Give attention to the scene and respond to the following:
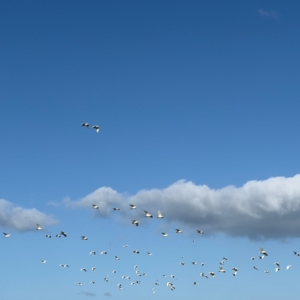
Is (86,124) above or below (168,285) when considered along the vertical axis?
above

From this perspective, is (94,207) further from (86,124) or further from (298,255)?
(298,255)

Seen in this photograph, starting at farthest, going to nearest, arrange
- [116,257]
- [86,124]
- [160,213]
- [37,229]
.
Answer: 1. [116,257]
2. [37,229]
3. [160,213]
4. [86,124]

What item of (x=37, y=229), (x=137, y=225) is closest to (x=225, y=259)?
(x=137, y=225)

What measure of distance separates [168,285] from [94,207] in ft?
114

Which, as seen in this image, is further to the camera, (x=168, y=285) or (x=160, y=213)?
(x=168, y=285)

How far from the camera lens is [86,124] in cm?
13338

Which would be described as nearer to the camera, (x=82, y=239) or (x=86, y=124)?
(x=86, y=124)

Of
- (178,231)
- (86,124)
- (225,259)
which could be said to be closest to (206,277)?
(225,259)

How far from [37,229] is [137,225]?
27.2m

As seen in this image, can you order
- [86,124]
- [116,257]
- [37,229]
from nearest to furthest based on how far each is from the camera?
[86,124]
[37,229]
[116,257]

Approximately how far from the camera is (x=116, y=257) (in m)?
173

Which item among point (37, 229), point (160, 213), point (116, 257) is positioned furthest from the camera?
point (116, 257)

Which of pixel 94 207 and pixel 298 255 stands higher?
pixel 94 207

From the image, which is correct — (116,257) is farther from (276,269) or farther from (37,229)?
(276,269)
